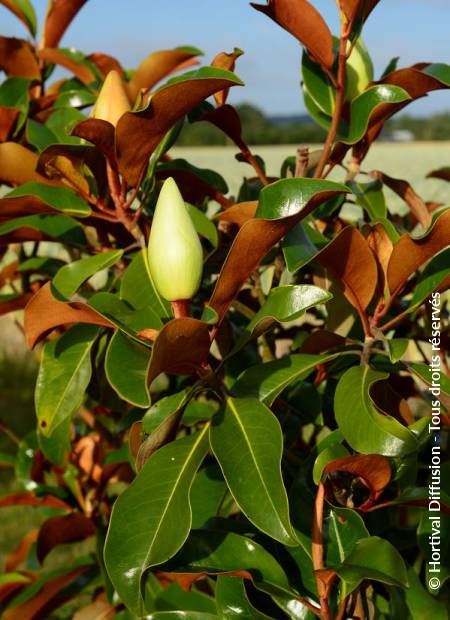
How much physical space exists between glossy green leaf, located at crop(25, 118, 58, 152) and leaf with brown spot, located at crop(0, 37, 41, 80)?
40 cm

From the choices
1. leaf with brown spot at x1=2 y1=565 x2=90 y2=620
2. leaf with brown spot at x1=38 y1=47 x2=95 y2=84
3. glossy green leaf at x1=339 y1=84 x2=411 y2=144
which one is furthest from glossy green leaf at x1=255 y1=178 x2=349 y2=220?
leaf with brown spot at x1=2 y1=565 x2=90 y2=620

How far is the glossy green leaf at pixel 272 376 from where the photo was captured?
0.99 m

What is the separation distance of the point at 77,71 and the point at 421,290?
0.92 m

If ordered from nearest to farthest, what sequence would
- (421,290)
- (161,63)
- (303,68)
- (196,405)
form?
(421,290) < (196,405) < (303,68) < (161,63)

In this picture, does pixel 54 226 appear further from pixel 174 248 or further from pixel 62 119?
pixel 174 248

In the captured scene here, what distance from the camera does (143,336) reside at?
933mm

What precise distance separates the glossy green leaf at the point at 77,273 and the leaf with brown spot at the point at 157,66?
1.56 feet

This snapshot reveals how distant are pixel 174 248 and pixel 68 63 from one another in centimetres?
90

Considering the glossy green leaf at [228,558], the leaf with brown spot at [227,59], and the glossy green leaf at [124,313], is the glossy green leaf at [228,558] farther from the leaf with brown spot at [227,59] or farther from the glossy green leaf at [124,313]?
the leaf with brown spot at [227,59]

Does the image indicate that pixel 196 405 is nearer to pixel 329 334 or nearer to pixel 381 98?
pixel 329 334

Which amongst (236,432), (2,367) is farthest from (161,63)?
(2,367)

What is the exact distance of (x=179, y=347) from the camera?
2.85 feet

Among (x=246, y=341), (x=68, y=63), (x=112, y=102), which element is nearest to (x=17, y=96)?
(x=68, y=63)

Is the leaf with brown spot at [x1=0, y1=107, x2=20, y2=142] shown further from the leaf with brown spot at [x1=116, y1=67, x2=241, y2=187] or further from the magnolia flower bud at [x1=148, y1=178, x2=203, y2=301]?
the magnolia flower bud at [x1=148, y1=178, x2=203, y2=301]
